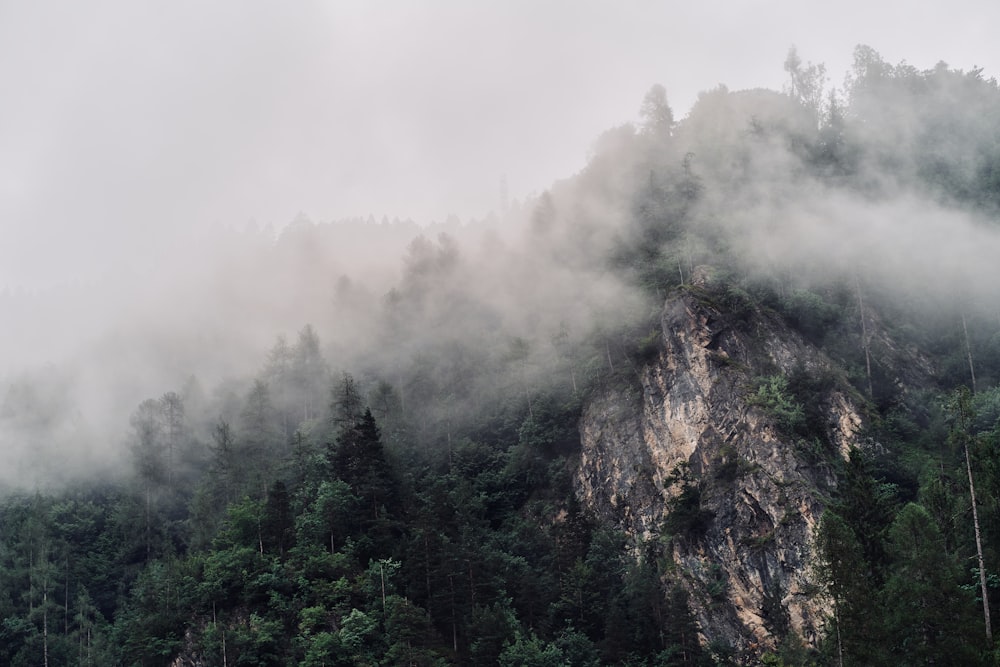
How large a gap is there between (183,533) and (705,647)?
63.6 metres

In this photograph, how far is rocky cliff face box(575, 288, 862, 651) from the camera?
240 ft

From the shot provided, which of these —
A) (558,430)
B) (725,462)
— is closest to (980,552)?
(725,462)

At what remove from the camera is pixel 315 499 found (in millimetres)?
84188

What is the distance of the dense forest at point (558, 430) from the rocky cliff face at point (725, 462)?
104 cm

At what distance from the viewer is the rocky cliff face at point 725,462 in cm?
7300

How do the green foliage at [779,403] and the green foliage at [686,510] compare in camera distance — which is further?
the green foliage at [686,510]

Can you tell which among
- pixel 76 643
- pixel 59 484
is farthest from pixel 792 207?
pixel 59 484

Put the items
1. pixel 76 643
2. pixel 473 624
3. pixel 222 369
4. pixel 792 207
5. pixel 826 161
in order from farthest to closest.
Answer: pixel 222 369, pixel 826 161, pixel 792 207, pixel 76 643, pixel 473 624

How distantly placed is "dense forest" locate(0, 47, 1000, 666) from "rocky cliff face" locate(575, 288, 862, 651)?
1039 millimetres

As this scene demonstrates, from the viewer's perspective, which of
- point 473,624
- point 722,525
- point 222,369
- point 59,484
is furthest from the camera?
point 222,369

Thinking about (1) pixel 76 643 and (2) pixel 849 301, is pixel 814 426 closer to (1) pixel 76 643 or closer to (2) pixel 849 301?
(2) pixel 849 301

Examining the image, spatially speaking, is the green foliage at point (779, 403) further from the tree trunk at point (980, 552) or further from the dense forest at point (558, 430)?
the tree trunk at point (980, 552)

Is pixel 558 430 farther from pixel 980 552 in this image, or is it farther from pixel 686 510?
pixel 980 552

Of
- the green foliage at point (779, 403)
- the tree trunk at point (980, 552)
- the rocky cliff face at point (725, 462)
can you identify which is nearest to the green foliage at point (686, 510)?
the rocky cliff face at point (725, 462)
